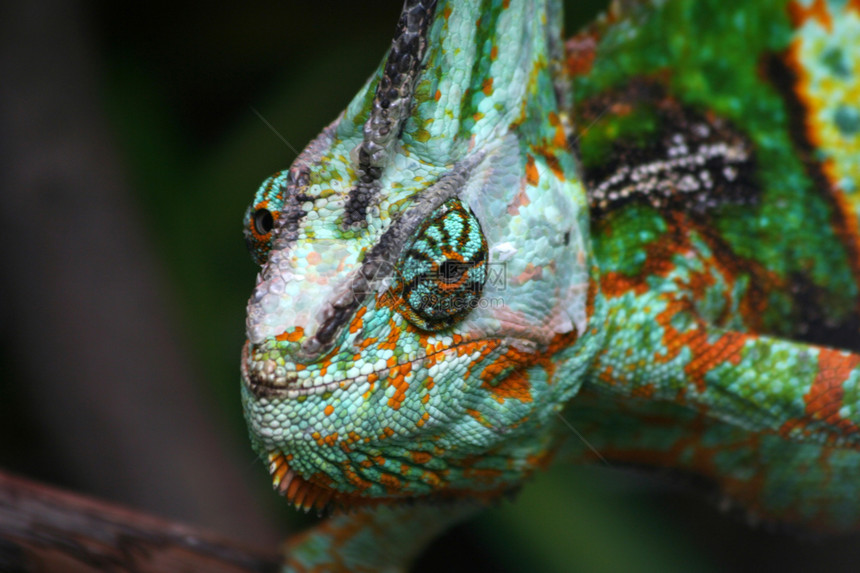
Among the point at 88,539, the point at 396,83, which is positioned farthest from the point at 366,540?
the point at 396,83

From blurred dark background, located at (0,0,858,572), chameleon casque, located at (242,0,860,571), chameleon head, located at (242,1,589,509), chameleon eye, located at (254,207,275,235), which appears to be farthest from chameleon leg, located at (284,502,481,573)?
chameleon eye, located at (254,207,275,235)

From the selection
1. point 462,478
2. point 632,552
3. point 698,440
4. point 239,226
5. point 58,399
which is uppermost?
point 698,440

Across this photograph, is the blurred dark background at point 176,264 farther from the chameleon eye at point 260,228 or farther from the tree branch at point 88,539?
the chameleon eye at point 260,228

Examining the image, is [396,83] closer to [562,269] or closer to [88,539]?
[562,269]

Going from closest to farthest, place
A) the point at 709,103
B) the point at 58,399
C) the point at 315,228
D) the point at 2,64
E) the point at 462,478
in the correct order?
the point at 315,228
the point at 462,478
the point at 709,103
the point at 2,64
the point at 58,399

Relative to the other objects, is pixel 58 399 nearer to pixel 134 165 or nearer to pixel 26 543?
pixel 134 165

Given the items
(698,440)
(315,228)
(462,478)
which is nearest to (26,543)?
(462,478)

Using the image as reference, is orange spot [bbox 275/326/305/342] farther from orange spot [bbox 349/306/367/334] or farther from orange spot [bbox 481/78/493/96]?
orange spot [bbox 481/78/493/96]
